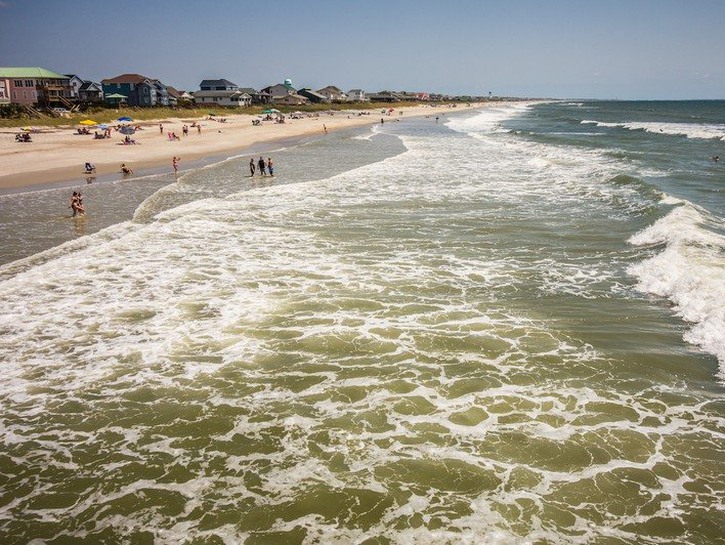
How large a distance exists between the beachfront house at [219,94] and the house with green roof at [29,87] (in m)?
42.8

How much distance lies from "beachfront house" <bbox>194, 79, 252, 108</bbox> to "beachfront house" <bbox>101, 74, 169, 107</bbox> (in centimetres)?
1806

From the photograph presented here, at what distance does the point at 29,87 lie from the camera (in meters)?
86.8

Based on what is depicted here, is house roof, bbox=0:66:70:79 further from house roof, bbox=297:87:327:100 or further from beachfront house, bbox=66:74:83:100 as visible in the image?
house roof, bbox=297:87:327:100

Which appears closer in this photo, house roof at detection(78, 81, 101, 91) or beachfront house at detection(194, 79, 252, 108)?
house roof at detection(78, 81, 101, 91)

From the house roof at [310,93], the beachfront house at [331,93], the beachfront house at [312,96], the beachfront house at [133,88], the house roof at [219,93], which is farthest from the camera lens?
the beachfront house at [331,93]

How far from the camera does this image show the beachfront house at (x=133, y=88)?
109188mm

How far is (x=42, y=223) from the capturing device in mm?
20969

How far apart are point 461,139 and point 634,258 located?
169 ft

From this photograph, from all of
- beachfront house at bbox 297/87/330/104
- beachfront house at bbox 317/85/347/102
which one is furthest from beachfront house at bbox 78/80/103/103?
beachfront house at bbox 317/85/347/102

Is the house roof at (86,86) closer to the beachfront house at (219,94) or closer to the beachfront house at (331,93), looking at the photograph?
the beachfront house at (219,94)

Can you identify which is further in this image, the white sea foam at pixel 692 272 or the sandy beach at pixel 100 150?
the sandy beach at pixel 100 150

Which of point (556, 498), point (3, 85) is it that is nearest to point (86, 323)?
point (556, 498)

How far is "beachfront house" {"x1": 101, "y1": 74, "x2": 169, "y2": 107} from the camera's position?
109 metres

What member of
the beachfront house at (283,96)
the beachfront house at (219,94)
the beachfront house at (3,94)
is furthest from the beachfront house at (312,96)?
the beachfront house at (3,94)
